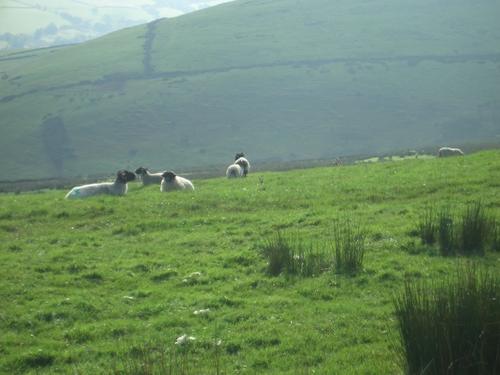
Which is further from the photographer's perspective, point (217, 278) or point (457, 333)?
point (217, 278)

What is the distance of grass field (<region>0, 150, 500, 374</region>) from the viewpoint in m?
7.68

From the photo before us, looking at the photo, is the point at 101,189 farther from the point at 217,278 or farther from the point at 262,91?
the point at 262,91

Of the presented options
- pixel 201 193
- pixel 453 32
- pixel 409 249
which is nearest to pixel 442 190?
pixel 409 249

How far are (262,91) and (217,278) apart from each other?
9873 centimetres

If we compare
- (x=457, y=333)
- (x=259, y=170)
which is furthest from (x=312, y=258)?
(x=259, y=170)

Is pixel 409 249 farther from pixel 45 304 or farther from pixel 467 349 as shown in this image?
pixel 45 304

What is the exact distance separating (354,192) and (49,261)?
32.3ft

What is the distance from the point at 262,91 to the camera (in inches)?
4237

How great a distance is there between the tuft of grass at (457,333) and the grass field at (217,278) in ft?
1.97

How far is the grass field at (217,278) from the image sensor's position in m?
7.68

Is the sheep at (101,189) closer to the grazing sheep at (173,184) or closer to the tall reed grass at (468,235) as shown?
the grazing sheep at (173,184)

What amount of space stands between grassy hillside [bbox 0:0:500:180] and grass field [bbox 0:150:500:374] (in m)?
63.2

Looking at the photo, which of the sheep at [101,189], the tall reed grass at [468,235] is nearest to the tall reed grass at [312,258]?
the tall reed grass at [468,235]

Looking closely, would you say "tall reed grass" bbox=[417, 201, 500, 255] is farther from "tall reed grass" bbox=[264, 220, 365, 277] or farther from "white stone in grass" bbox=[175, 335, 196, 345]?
"white stone in grass" bbox=[175, 335, 196, 345]
